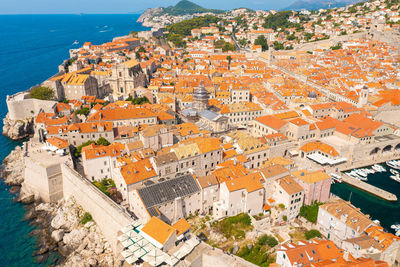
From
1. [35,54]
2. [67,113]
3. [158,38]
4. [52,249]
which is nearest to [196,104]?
[67,113]

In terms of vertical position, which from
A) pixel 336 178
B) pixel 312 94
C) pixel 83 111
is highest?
pixel 312 94

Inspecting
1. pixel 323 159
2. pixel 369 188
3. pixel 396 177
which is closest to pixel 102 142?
pixel 323 159

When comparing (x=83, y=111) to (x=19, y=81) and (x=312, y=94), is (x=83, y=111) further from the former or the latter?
(x=19, y=81)

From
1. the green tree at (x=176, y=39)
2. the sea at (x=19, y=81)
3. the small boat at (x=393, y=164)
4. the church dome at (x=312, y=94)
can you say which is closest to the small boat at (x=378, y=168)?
the small boat at (x=393, y=164)

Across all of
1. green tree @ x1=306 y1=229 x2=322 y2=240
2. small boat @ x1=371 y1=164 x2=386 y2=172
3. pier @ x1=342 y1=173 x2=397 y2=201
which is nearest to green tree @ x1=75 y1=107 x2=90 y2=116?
green tree @ x1=306 y1=229 x2=322 y2=240

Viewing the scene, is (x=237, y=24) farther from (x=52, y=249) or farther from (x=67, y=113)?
(x=52, y=249)

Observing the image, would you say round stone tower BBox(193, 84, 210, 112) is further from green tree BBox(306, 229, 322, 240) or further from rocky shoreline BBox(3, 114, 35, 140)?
rocky shoreline BBox(3, 114, 35, 140)

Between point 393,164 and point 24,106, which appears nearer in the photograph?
point 393,164
